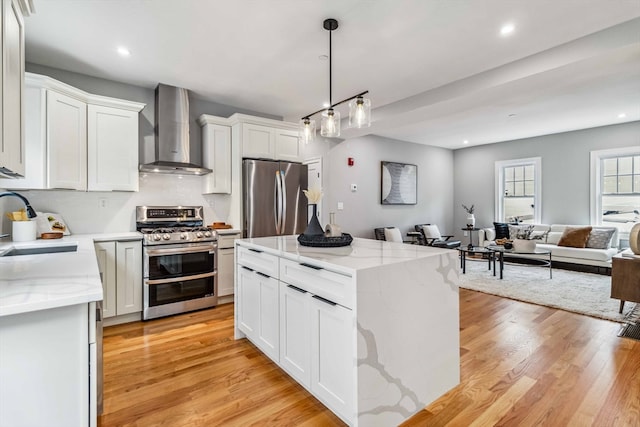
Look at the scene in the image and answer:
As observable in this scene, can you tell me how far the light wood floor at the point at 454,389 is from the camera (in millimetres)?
1791

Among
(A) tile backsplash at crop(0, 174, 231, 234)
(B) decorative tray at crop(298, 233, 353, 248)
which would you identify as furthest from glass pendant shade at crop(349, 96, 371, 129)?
(A) tile backsplash at crop(0, 174, 231, 234)

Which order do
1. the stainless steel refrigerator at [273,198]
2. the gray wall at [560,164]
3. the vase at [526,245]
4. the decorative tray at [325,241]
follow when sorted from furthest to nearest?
the gray wall at [560,164], the vase at [526,245], the stainless steel refrigerator at [273,198], the decorative tray at [325,241]

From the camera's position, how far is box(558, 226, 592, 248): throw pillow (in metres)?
5.46

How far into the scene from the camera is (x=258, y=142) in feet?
13.7

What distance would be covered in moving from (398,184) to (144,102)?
4.90m

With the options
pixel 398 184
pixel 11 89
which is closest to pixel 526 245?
pixel 398 184

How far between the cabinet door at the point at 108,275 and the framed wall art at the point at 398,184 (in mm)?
4819

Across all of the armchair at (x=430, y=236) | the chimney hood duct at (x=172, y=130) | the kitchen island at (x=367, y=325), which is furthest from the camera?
the armchair at (x=430, y=236)

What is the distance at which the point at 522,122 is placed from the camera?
5.47 metres

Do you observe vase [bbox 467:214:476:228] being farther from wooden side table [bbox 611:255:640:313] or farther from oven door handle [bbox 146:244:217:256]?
oven door handle [bbox 146:244:217:256]

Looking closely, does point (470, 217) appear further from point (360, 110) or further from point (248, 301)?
point (248, 301)

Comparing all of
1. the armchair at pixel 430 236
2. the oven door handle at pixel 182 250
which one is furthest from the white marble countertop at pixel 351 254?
the armchair at pixel 430 236

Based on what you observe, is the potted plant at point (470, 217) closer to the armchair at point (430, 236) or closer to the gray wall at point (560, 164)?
the gray wall at point (560, 164)

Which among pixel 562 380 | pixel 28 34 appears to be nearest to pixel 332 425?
pixel 562 380
